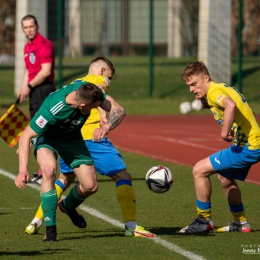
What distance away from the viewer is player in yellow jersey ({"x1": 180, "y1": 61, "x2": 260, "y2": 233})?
8.38 meters

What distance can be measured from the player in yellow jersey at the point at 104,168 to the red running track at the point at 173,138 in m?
4.30

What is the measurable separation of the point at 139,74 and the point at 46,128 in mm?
23389

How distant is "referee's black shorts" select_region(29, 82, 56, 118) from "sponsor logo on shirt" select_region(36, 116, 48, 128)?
4.74 m

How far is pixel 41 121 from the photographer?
783 centimetres

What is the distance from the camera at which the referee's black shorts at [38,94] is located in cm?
1259

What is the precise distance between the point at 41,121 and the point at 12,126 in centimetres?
398

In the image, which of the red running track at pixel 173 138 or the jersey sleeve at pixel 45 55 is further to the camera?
the red running track at pixel 173 138

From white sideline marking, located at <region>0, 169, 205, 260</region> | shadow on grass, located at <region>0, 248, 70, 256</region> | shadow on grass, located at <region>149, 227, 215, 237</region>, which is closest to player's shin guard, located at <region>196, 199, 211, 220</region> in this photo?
shadow on grass, located at <region>149, 227, 215, 237</region>

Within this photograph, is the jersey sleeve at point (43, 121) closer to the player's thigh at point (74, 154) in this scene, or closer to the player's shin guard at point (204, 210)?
the player's thigh at point (74, 154)

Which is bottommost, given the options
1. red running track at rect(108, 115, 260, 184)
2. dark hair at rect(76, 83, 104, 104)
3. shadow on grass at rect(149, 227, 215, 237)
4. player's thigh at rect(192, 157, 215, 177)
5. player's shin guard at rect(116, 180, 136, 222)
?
red running track at rect(108, 115, 260, 184)

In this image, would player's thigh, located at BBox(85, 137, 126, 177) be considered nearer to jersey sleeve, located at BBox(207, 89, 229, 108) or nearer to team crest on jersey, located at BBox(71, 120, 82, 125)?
team crest on jersey, located at BBox(71, 120, 82, 125)

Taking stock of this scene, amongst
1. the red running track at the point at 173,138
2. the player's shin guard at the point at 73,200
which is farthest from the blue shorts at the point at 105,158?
the red running track at the point at 173,138

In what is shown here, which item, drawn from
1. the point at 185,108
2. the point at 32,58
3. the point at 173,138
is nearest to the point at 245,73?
the point at 185,108

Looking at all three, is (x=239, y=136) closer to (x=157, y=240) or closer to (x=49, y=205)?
(x=157, y=240)
